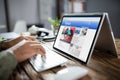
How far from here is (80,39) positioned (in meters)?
0.78

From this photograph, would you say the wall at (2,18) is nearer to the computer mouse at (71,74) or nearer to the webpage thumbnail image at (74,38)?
the webpage thumbnail image at (74,38)

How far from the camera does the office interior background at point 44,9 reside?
3336 mm

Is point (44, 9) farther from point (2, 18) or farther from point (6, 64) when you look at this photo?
point (6, 64)

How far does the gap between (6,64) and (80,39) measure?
0.42 meters

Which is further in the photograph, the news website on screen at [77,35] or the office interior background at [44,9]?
the office interior background at [44,9]

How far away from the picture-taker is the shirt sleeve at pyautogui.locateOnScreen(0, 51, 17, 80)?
1.87 feet

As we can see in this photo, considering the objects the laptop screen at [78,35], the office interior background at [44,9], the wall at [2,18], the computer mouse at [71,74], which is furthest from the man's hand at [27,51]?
the wall at [2,18]

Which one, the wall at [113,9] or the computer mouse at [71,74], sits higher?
the wall at [113,9]

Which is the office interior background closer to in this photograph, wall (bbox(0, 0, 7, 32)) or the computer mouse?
wall (bbox(0, 0, 7, 32))

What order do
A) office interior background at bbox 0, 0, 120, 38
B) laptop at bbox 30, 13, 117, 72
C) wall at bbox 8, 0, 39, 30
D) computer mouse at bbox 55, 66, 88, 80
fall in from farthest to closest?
1. wall at bbox 8, 0, 39, 30
2. office interior background at bbox 0, 0, 120, 38
3. laptop at bbox 30, 13, 117, 72
4. computer mouse at bbox 55, 66, 88, 80

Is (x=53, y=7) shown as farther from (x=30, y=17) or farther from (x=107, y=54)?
(x=107, y=54)

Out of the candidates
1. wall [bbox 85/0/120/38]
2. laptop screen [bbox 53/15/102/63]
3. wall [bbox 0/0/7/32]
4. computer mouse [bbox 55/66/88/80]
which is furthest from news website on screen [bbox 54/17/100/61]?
wall [bbox 0/0/7/32]

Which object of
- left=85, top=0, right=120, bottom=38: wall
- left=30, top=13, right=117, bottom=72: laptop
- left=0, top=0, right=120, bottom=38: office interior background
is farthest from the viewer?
left=0, top=0, right=120, bottom=38: office interior background

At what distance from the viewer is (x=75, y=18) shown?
2.99 ft
